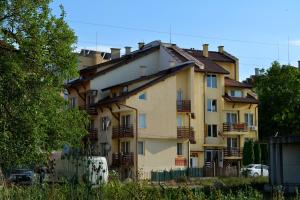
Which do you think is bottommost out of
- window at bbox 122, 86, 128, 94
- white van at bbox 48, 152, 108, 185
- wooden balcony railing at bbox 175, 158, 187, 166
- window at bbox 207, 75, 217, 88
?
white van at bbox 48, 152, 108, 185

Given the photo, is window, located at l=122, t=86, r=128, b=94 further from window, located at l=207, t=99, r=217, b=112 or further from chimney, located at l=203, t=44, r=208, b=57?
chimney, located at l=203, t=44, r=208, b=57

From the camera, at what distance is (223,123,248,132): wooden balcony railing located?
2672 inches

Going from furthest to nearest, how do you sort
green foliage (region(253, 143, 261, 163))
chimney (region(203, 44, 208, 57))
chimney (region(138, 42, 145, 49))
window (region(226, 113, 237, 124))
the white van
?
1. chimney (region(203, 44, 208, 57))
2. chimney (region(138, 42, 145, 49))
3. window (region(226, 113, 237, 124))
4. green foliage (region(253, 143, 261, 163))
5. the white van

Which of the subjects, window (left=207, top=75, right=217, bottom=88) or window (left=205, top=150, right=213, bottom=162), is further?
window (left=207, top=75, right=217, bottom=88)

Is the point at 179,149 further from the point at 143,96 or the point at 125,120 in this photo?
the point at 143,96

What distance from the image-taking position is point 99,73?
65875 millimetres

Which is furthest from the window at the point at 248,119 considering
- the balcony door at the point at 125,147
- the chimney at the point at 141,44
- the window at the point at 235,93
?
the balcony door at the point at 125,147

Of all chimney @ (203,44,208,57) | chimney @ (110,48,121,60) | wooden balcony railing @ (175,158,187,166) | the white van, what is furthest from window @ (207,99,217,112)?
the white van

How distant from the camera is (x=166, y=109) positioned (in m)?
62.3

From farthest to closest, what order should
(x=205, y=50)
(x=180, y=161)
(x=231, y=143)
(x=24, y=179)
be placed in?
1. (x=205, y=50)
2. (x=231, y=143)
3. (x=180, y=161)
4. (x=24, y=179)

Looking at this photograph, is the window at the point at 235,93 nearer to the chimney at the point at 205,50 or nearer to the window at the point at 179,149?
the chimney at the point at 205,50

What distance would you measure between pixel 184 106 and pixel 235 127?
8.13 metres

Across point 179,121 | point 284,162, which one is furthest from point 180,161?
point 284,162

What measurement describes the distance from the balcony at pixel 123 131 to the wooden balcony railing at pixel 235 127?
1281 centimetres
